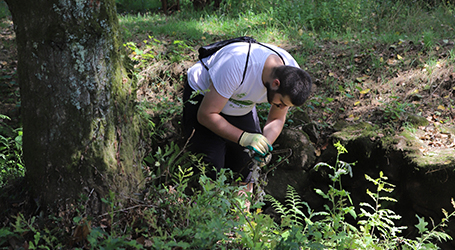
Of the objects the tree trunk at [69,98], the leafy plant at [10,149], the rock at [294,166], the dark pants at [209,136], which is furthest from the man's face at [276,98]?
the leafy plant at [10,149]

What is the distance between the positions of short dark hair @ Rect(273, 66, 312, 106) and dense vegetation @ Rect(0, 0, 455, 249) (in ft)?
1.98

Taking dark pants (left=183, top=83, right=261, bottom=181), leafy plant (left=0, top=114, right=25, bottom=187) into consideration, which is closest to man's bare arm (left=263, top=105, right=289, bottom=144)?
dark pants (left=183, top=83, right=261, bottom=181)

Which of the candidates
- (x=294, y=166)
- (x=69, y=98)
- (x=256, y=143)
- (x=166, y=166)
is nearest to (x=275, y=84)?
(x=256, y=143)

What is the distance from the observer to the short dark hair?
230cm

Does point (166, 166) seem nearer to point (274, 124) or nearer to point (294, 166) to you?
point (274, 124)

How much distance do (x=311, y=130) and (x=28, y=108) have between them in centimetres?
303

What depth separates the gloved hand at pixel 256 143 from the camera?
2.51 m

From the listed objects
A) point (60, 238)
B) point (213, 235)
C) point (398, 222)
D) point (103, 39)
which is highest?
point (103, 39)

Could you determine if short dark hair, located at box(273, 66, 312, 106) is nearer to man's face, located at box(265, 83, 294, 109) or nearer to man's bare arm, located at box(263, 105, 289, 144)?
man's face, located at box(265, 83, 294, 109)

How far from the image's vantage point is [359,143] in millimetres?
3580

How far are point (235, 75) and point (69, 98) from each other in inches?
45.4

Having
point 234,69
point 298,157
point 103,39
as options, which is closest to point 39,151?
point 103,39

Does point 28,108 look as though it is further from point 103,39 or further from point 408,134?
point 408,134

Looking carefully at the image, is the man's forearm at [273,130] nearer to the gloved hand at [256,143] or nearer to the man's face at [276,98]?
the gloved hand at [256,143]
